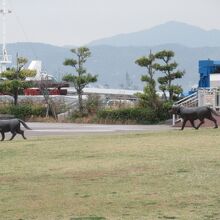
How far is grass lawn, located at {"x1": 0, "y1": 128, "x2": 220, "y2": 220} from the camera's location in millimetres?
8719

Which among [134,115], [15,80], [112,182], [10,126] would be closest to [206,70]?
[134,115]

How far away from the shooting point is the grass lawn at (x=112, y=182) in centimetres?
872

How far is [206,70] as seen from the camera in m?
38.3

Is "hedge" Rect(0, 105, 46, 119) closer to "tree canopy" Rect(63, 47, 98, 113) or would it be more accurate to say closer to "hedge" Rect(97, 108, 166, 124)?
"tree canopy" Rect(63, 47, 98, 113)

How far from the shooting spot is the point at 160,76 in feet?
121

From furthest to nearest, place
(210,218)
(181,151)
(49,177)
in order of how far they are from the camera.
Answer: (181,151) < (49,177) < (210,218)

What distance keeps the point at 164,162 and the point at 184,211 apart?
4509 mm

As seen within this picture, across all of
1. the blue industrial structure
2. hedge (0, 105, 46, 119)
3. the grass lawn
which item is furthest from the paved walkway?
the grass lawn

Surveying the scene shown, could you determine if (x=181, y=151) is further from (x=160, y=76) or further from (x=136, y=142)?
(x=160, y=76)

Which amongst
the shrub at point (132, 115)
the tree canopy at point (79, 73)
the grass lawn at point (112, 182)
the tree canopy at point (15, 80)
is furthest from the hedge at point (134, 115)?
the grass lawn at point (112, 182)

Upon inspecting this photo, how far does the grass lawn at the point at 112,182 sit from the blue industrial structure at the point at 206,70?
2082 centimetres

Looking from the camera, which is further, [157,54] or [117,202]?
[157,54]

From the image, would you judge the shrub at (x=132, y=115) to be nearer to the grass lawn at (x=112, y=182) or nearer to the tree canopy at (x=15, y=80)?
the tree canopy at (x=15, y=80)

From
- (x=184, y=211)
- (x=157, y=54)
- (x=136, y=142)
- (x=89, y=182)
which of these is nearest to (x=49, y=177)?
(x=89, y=182)
